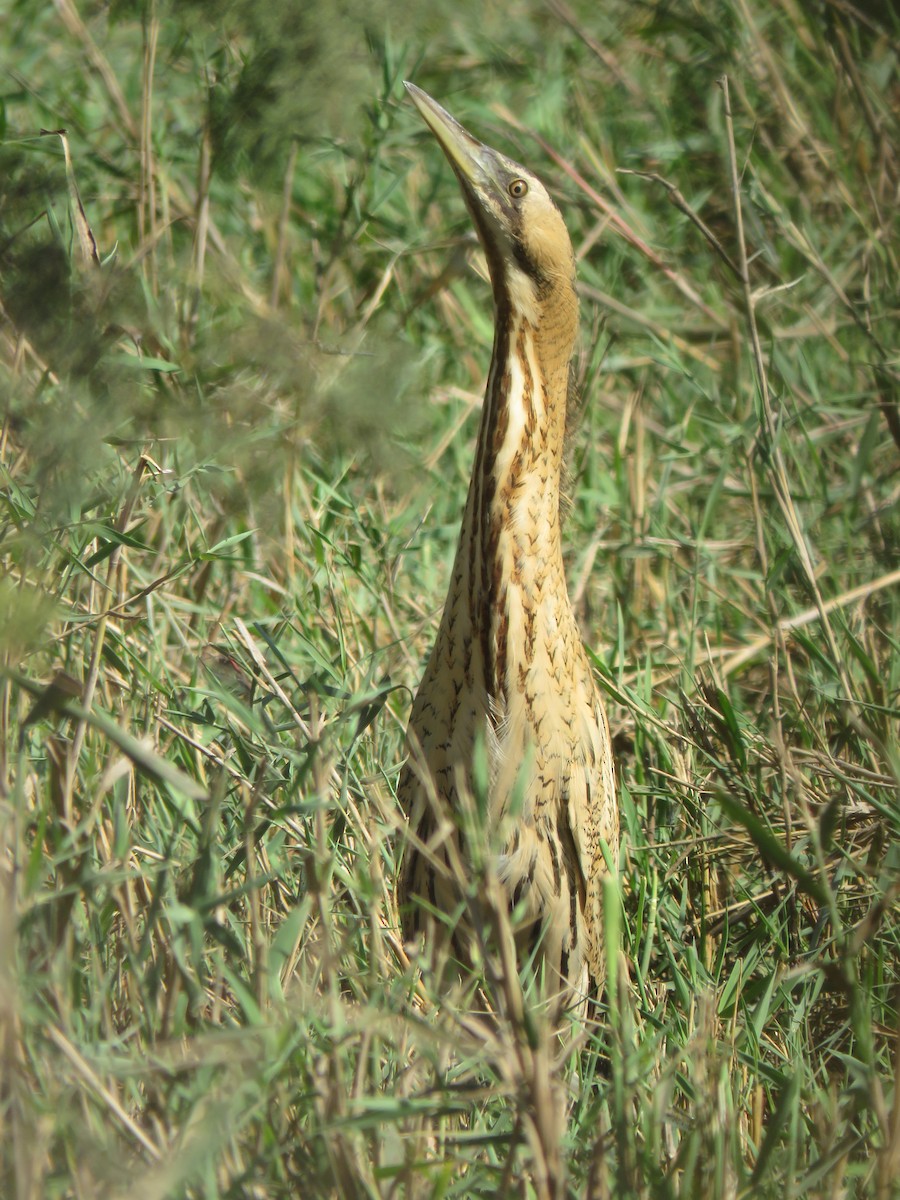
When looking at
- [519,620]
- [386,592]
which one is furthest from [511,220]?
[386,592]

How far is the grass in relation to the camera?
1.71 m

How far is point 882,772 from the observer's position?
2807 millimetres

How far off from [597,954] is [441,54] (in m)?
2.86

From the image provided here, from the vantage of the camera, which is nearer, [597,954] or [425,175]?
[597,954]

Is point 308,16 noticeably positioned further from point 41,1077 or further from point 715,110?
point 41,1077

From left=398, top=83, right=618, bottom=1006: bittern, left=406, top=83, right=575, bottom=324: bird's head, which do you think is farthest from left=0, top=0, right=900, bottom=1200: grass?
left=406, top=83, right=575, bottom=324: bird's head

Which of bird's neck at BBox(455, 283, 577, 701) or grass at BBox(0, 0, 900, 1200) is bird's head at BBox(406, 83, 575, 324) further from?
grass at BBox(0, 0, 900, 1200)

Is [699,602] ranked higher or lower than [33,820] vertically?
lower

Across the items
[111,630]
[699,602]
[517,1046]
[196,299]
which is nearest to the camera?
[517,1046]

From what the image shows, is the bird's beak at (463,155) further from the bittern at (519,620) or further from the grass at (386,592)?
the grass at (386,592)

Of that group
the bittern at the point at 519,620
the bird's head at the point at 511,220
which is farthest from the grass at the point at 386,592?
the bird's head at the point at 511,220

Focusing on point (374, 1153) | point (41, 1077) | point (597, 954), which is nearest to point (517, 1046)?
point (374, 1153)

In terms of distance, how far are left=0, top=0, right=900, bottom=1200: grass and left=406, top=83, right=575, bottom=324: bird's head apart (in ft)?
1.21

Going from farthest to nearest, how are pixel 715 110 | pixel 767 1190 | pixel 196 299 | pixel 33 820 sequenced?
pixel 715 110 → pixel 196 299 → pixel 33 820 → pixel 767 1190
